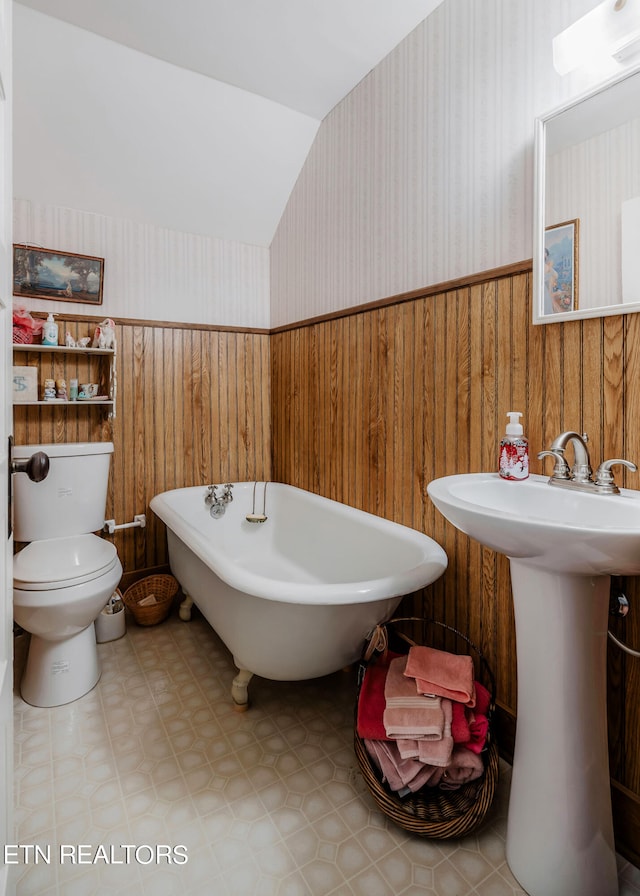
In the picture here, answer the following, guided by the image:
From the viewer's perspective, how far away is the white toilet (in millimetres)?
1771

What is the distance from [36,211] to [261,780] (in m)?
2.65

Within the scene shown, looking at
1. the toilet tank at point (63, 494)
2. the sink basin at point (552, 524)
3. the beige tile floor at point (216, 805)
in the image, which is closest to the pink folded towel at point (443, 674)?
the beige tile floor at point (216, 805)

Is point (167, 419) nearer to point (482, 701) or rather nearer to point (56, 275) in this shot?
point (56, 275)

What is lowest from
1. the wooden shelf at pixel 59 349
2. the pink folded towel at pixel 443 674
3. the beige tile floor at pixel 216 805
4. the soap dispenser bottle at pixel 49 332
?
the beige tile floor at pixel 216 805

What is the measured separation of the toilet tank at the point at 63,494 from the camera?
2.06 metres

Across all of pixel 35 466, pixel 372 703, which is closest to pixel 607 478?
pixel 372 703

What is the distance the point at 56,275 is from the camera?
2.38m

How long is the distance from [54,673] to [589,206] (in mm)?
2392

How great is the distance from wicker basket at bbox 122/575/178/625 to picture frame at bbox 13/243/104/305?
4.99 ft

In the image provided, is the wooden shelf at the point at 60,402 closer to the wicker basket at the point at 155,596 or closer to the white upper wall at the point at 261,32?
the wicker basket at the point at 155,596

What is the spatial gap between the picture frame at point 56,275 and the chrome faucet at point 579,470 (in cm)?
231

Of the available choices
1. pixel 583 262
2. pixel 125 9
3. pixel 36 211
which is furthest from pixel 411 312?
pixel 36 211

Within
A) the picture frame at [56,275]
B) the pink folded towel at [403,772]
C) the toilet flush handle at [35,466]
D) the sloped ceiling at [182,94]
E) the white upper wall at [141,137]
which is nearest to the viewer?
the toilet flush handle at [35,466]

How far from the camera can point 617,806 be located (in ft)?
4.21
